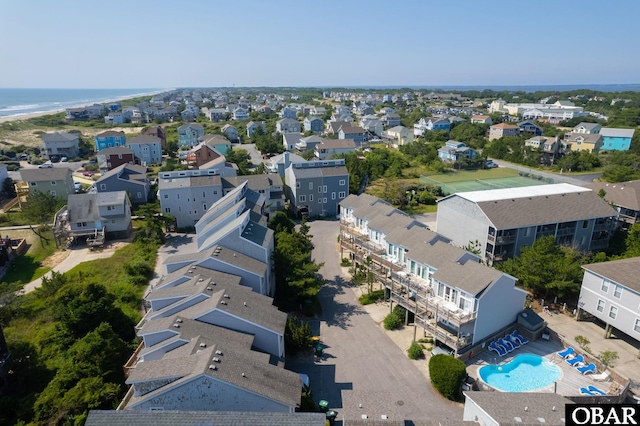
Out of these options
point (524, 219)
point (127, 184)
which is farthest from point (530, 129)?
point (127, 184)

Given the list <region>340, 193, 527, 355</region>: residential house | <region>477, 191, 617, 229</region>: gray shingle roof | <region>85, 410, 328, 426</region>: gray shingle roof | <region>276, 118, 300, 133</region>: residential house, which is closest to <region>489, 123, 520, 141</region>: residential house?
<region>276, 118, 300, 133</region>: residential house

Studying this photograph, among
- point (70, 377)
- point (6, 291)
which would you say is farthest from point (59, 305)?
point (70, 377)

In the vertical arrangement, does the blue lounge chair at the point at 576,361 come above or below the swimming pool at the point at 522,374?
above

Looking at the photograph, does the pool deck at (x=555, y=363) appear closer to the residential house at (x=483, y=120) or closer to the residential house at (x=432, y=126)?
the residential house at (x=432, y=126)

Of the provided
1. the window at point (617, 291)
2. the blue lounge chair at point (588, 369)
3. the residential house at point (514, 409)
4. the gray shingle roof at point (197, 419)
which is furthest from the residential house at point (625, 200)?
the gray shingle roof at point (197, 419)

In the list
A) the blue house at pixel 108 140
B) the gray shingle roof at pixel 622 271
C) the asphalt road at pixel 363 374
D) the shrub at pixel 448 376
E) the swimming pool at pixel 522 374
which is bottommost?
the asphalt road at pixel 363 374

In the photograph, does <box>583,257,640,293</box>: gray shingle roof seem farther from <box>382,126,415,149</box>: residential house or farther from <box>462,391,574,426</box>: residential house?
<box>382,126,415,149</box>: residential house

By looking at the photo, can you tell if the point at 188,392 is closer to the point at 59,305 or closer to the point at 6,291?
the point at 59,305
